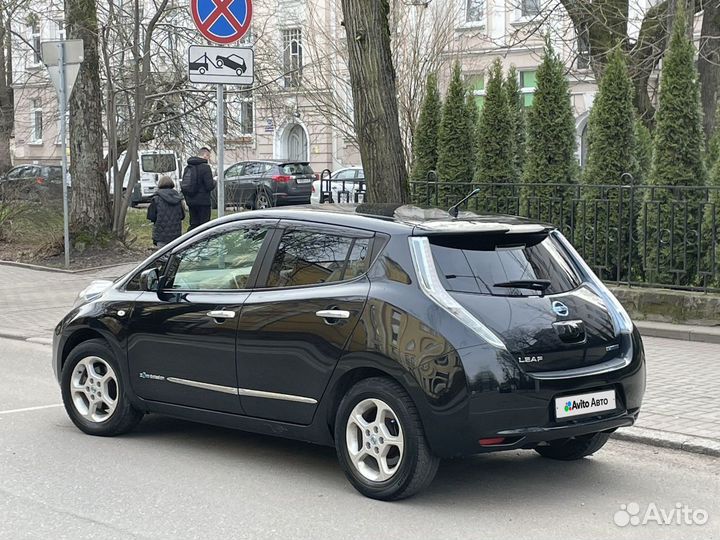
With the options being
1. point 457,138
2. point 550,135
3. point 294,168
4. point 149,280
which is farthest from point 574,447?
point 294,168

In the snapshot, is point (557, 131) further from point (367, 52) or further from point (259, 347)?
point (259, 347)

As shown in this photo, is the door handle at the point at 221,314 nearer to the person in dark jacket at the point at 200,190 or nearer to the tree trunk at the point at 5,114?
the person in dark jacket at the point at 200,190

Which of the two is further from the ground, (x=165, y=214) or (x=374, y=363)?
(x=165, y=214)

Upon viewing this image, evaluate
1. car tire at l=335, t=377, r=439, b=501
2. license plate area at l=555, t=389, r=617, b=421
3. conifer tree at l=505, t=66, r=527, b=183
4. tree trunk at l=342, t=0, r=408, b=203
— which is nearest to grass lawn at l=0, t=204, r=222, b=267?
conifer tree at l=505, t=66, r=527, b=183

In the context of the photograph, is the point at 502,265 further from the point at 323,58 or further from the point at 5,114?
the point at 5,114

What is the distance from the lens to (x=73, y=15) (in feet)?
62.0

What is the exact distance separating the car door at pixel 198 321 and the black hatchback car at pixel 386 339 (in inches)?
0.4

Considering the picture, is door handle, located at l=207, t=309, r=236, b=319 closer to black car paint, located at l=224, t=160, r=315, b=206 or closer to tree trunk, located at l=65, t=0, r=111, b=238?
tree trunk, located at l=65, t=0, r=111, b=238

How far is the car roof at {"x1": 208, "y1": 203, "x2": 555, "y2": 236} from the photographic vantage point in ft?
20.1

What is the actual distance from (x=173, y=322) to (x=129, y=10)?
15.4 metres

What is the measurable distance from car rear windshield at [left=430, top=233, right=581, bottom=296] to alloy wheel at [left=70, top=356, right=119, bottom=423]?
2633 millimetres

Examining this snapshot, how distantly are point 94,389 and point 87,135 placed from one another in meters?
12.4

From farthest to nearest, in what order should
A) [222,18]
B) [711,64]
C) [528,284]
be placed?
1. [711,64]
2. [222,18]
3. [528,284]

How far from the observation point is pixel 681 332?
11211 millimetres
